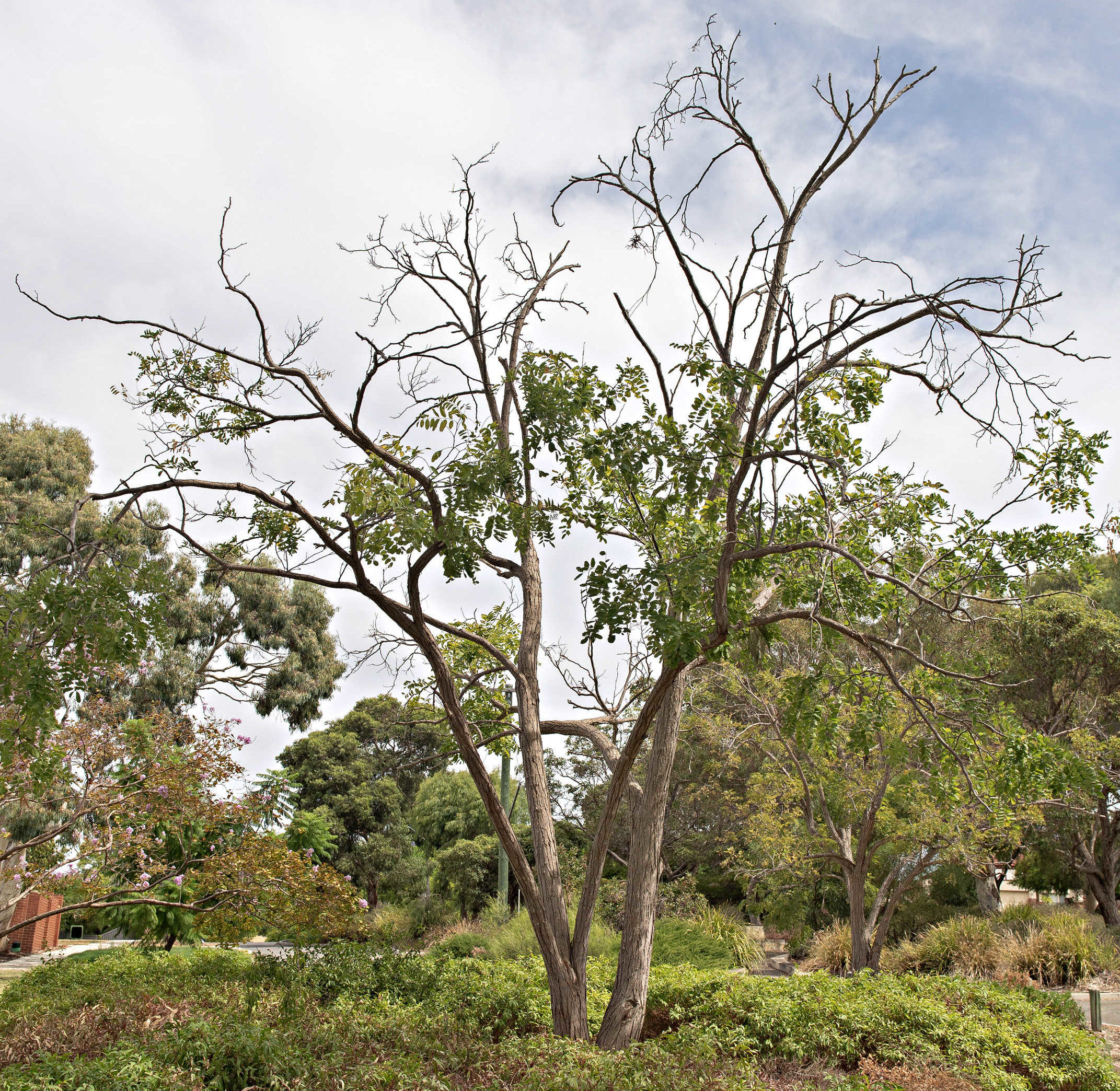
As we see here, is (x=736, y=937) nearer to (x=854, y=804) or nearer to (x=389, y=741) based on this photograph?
(x=854, y=804)

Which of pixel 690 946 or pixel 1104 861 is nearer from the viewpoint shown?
pixel 690 946

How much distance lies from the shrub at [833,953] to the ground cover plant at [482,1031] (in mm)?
5831

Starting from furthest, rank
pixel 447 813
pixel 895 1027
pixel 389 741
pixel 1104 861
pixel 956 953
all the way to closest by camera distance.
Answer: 1. pixel 389 741
2. pixel 447 813
3. pixel 1104 861
4. pixel 956 953
5. pixel 895 1027

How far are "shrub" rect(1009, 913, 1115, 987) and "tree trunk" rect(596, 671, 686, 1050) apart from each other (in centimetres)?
764

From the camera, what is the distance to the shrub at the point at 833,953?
13.8 m

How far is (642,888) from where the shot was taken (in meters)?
6.45

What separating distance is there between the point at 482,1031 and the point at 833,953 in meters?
10.00

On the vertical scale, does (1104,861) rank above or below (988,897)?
above

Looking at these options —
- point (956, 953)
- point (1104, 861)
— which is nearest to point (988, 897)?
point (1104, 861)

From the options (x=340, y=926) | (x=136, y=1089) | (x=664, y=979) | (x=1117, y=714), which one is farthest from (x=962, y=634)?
(x=136, y=1089)

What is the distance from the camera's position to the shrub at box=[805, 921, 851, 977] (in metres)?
13.8

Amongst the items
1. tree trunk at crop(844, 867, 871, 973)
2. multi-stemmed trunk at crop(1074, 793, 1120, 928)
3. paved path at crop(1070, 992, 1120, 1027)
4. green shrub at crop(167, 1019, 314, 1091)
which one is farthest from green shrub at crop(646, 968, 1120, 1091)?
multi-stemmed trunk at crop(1074, 793, 1120, 928)

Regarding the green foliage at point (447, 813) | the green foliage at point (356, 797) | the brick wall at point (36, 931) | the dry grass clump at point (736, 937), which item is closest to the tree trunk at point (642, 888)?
the dry grass clump at point (736, 937)

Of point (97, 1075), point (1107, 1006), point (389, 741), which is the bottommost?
point (1107, 1006)
